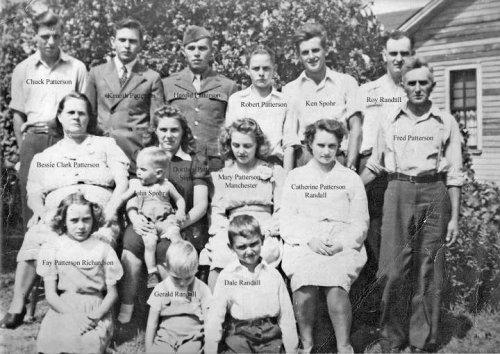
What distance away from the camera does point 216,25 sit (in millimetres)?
5133

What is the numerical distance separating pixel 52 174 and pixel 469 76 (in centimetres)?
448

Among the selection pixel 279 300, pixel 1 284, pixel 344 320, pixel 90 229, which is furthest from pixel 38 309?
pixel 344 320

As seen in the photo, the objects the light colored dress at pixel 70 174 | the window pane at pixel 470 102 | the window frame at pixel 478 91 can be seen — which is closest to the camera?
the light colored dress at pixel 70 174

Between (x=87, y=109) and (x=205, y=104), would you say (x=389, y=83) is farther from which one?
(x=87, y=109)

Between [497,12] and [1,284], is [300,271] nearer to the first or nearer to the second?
[1,284]

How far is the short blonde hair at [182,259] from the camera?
3.58 metres

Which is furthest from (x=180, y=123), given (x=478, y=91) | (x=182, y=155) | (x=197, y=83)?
(x=478, y=91)

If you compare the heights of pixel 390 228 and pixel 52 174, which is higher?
pixel 52 174

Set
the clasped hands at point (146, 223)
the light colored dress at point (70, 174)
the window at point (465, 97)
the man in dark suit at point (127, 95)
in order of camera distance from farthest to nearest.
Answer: the window at point (465, 97) → the man in dark suit at point (127, 95) → the light colored dress at point (70, 174) → the clasped hands at point (146, 223)

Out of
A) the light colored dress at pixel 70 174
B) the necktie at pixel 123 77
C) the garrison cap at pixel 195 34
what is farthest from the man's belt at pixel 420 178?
the necktie at pixel 123 77

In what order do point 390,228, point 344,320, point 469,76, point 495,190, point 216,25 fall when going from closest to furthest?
point 344,320
point 390,228
point 495,190
point 216,25
point 469,76

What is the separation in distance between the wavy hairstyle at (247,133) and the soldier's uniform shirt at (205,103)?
245 mm

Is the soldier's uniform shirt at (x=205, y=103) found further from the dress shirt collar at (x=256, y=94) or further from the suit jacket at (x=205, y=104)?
the dress shirt collar at (x=256, y=94)

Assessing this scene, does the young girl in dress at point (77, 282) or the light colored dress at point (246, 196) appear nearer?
the young girl in dress at point (77, 282)
